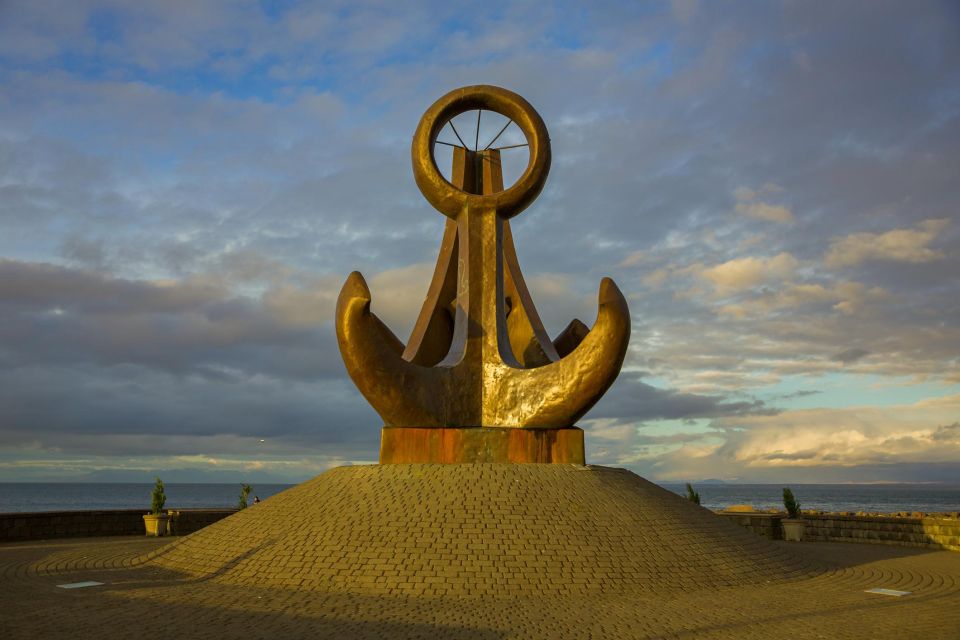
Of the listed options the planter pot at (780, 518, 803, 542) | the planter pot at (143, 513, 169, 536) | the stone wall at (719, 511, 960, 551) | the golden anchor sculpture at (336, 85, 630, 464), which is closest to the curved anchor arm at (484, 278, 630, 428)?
the golden anchor sculpture at (336, 85, 630, 464)

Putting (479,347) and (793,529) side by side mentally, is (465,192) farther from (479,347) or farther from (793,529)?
(793,529)

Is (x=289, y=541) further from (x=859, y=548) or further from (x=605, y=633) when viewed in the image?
(x=859, y=548)

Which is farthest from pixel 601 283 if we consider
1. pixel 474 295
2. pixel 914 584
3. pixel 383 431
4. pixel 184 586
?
pixel 184 586

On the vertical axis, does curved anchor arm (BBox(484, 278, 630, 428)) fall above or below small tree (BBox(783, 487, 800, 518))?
above

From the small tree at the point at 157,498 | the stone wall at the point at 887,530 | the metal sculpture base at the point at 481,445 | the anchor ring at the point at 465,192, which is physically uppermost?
the anchor ring at the point at 465,192

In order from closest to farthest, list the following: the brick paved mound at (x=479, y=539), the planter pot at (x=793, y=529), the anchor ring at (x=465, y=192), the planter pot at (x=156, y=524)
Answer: the brick paved mound at (x=479, y=539) → the anchor ring at (x=465, y=192) → the planter pot at (x=793, y=529) → the planter pot at (x=156, y=524)

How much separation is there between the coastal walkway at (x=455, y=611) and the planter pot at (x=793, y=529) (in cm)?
653

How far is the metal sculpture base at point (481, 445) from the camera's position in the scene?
574 inches

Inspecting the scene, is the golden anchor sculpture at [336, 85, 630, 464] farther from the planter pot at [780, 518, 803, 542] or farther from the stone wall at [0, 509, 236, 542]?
the stone wall at [0, 509, 236, 542]

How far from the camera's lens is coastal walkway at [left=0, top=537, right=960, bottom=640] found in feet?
28.4

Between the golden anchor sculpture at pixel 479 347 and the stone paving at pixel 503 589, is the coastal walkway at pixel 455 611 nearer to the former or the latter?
the stone paving at pixel 503 589

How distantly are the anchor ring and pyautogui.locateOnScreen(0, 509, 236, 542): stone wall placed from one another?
1082cm

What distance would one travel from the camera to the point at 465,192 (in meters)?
17.0

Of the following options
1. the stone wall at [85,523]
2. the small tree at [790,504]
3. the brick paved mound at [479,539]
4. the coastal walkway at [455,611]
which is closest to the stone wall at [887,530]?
the small tree at [790,504]
